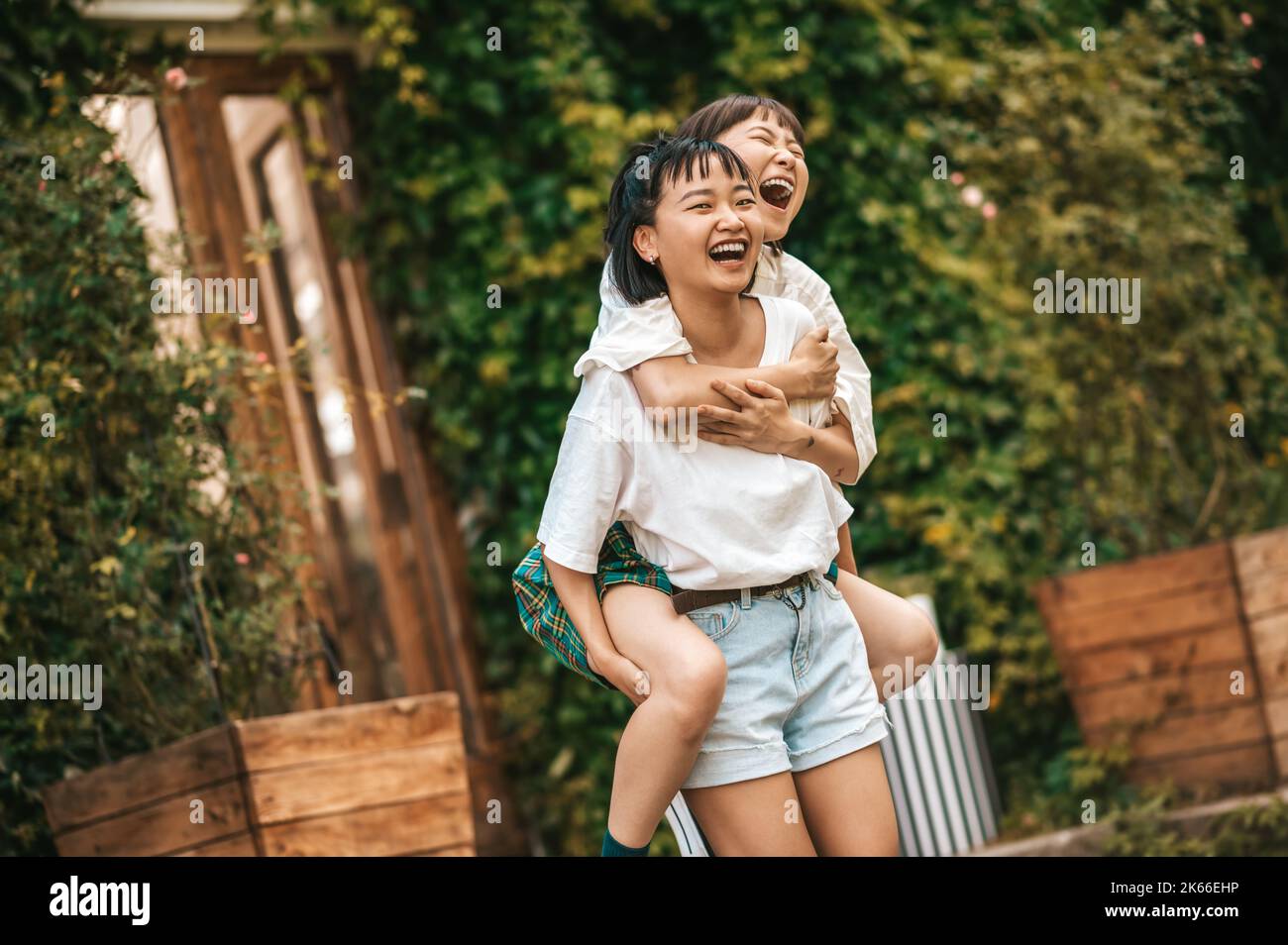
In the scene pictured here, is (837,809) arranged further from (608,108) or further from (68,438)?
(608,108)

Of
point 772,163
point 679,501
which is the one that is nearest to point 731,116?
point 772,163

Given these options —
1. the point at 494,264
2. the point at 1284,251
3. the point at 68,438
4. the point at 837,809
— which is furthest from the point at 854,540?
the point at 837,809

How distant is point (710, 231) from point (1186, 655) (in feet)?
10.2

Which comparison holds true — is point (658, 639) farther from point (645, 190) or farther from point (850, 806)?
point (645, 190)

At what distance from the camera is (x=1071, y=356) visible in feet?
16.2

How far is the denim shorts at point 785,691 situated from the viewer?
1.93 metres

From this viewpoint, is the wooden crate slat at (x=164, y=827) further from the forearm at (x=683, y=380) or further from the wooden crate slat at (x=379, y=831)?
the forearm at (x=683, y=380)

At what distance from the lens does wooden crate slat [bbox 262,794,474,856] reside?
11.0ft

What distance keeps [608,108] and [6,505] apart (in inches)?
97.2

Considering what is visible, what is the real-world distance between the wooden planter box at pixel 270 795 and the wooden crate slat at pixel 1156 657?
2.26 meters

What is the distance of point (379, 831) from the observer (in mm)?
3432

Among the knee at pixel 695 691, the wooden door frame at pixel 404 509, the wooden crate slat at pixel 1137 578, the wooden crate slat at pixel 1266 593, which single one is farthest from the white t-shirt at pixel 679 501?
the wooden door frame at pixel 404 509
